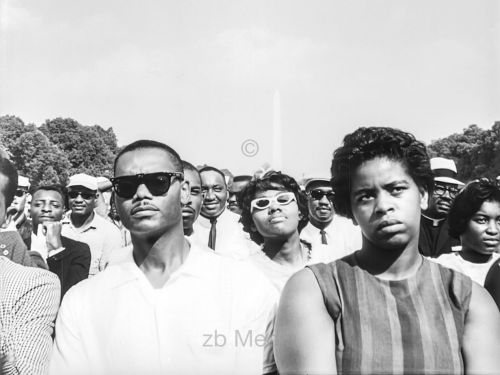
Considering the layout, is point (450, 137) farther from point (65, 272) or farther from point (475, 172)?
point (65, 272)

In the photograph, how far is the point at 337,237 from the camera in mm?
3502

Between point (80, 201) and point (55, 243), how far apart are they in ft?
1.64

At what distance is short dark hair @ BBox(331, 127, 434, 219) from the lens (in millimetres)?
2201

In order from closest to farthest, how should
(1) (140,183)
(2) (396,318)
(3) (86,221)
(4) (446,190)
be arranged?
(2) (396,318), (1) (140,183), (4) (446,190), (3) (86,221)

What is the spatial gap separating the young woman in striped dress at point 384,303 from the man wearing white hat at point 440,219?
145 cm

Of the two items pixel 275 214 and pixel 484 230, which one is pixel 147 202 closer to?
pixel 275 214

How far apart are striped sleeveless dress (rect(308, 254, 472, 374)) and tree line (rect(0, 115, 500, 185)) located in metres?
1.33

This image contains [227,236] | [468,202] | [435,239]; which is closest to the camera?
[468,202]

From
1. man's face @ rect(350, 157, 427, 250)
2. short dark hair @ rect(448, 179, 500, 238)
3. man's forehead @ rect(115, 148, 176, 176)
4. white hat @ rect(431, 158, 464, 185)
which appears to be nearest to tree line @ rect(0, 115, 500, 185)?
white hat @ rect(431, 158, 464, 185)

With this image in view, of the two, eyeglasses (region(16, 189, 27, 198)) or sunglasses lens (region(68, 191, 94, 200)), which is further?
eyeglasses (region(16, 189, 27, 198))

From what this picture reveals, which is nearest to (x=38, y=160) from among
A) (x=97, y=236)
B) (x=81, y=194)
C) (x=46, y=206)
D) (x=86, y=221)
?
(x=46, y=206)

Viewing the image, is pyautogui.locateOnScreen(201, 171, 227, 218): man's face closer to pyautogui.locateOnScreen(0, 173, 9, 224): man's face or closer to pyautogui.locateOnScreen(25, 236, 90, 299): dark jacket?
pyautogui.locateOnScreen(25, 236, 90, 299): dark jacket

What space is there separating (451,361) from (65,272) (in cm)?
284

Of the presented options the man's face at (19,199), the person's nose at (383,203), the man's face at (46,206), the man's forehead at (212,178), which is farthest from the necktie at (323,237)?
the man's face at (19,199)
